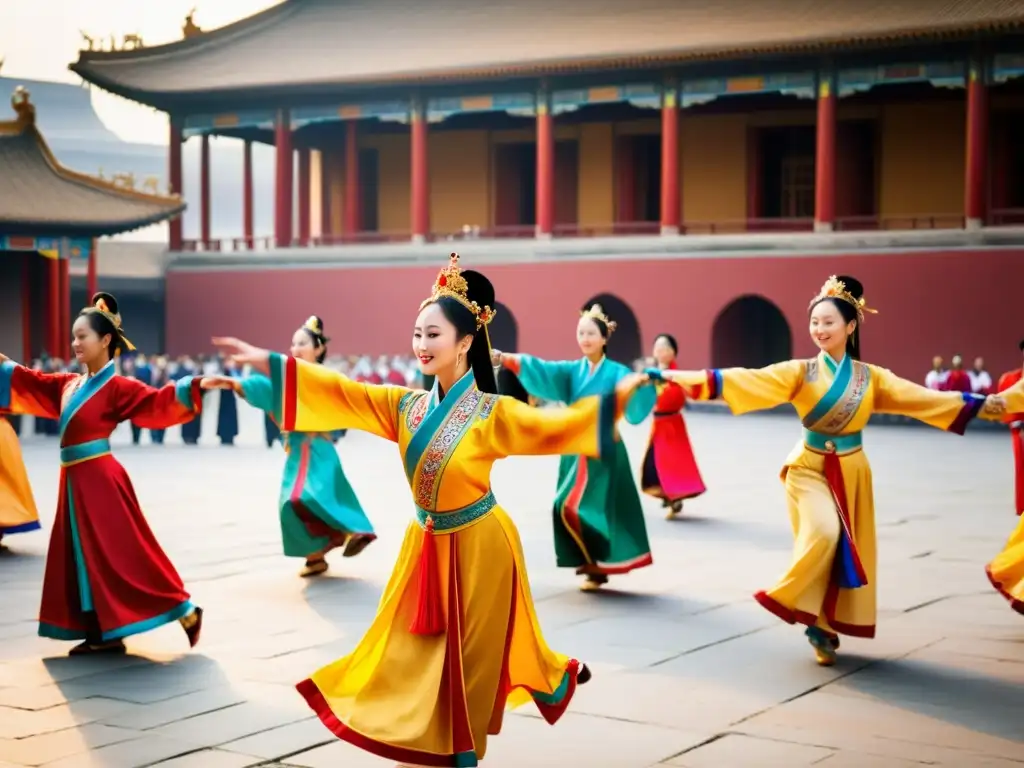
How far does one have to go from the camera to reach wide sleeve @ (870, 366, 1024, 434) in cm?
575

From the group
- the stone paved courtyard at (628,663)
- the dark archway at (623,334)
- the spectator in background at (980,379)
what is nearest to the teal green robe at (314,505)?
the stone paved courtyard at (628,663)

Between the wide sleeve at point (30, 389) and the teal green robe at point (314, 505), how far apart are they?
2012 millimetres

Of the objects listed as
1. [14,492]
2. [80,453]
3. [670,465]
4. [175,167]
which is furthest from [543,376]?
[175,167]

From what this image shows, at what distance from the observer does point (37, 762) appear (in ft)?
14.4

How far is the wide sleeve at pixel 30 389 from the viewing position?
19.4 ft

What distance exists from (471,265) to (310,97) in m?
4.93

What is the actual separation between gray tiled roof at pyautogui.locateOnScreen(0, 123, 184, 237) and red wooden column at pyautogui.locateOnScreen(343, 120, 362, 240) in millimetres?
6245

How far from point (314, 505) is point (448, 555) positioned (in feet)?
A: 12.1

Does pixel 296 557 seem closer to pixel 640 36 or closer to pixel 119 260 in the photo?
pixel 640 36

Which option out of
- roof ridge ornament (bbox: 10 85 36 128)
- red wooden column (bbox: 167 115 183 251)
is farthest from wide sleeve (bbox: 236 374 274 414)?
red wooden column (bbox: 167 115 183 251)

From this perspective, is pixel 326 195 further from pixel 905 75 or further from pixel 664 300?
pixel 905 75

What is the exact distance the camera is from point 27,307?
70.8 feet

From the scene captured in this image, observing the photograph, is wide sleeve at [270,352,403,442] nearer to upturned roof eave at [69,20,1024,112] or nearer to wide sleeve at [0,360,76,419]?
wide sleeve at [0,360,76,419]

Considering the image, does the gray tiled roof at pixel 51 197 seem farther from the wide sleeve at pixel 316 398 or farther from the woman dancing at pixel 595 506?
the wide sleeve at pixel 316 398
